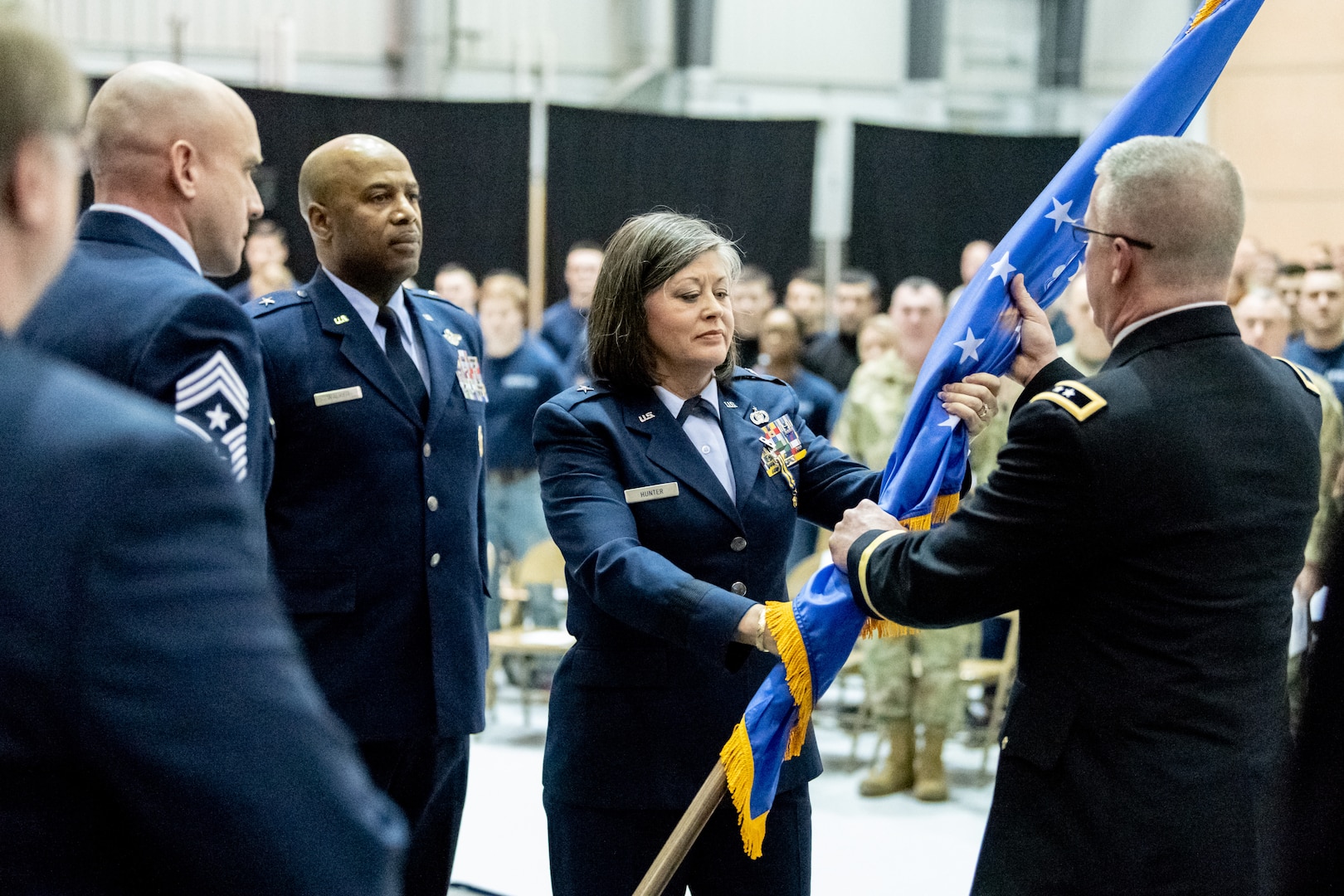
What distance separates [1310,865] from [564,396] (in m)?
1.52

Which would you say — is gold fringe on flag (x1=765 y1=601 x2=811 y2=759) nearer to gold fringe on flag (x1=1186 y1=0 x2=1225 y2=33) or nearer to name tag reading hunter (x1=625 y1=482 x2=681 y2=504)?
name tag reading hunter (x1=625 y1=482 x2=681 y2=504)

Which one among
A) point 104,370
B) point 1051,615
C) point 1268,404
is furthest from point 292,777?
point 1268,404

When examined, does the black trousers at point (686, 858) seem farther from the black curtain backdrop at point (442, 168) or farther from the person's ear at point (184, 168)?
the black curtain backdrop at point (442, 168)

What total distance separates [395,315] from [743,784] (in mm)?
1118

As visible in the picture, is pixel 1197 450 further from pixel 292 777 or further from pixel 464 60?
pixel 464 60

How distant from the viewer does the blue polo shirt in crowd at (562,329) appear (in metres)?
8.38

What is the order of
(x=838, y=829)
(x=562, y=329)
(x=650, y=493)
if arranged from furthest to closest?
(x=562, y=329), (x=838, y=829), (x=650, y=493)

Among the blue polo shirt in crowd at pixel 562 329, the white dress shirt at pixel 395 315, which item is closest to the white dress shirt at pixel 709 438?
the white dress shirt at pixel 395 315

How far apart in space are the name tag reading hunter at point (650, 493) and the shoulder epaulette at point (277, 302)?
0.76 meters

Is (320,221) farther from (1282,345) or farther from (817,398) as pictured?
(817,398)

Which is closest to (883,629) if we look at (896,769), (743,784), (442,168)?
(743,784)

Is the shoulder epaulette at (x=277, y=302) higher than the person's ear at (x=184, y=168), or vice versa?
the person's ear at (x=184, y=168)

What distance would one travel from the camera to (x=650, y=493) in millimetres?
2301

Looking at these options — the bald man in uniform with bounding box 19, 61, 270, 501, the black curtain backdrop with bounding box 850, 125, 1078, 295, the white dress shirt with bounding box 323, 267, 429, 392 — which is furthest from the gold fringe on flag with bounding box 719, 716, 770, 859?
the black curtain backdrop with bounding box 850, 125, 1078, 295
